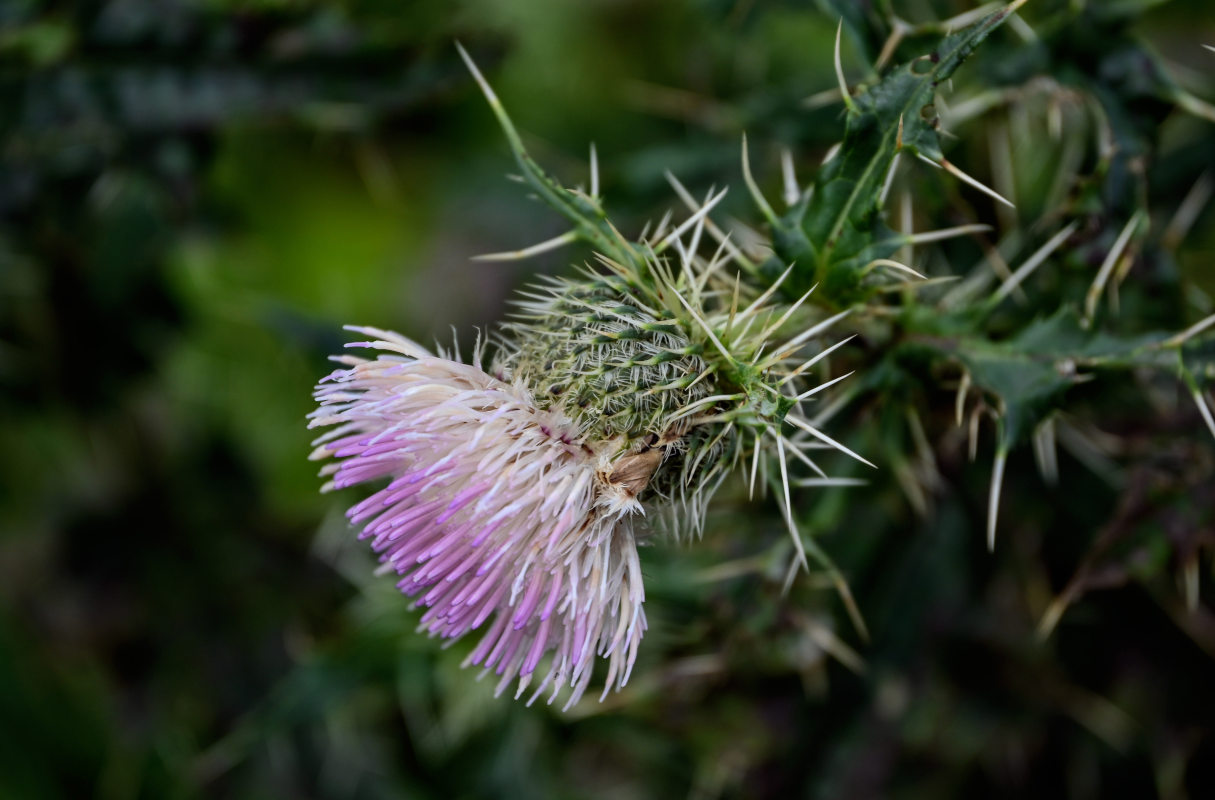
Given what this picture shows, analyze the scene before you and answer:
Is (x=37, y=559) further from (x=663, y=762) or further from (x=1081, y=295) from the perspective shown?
(x=1081, y=295)

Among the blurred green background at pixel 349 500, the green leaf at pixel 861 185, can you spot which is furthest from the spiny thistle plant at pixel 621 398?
the blurred green background at pixel 349 500

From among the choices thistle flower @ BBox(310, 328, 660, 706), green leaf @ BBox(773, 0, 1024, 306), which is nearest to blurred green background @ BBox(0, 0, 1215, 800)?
thistle flower @ BBox(310, 328, 660, 706)

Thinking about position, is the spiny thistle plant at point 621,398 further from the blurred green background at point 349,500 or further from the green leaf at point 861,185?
the blurred green background at point 349,500

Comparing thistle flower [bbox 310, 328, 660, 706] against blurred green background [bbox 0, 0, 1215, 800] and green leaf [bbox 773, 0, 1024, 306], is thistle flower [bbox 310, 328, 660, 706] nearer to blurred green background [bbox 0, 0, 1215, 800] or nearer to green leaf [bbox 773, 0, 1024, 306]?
blurred green background [bbox 0, 0, 1215, 800]

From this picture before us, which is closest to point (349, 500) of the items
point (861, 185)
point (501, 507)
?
point (501, 507)

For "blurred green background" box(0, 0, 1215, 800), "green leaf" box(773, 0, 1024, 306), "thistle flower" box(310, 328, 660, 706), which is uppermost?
A: "green leaf" box(773, 0, 1024, 306)

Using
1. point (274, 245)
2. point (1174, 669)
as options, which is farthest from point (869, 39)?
point (274, 245)

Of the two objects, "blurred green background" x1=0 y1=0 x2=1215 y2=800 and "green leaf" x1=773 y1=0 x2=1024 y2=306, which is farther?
"blurred green background" x1=0 y1=0 x2=1215 y2=800
